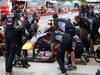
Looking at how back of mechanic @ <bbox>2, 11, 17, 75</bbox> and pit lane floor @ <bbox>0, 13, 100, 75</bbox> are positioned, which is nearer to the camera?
back of mechanic @ <bbox>2, 11, 17, 75</bbox>

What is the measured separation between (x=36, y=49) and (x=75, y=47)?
1.95 meters

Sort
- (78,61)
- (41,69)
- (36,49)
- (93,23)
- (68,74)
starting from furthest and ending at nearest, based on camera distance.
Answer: (93,23), (36,49), (78,61), (41,69), (68,74)

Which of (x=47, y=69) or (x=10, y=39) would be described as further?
(x=47, y=69)

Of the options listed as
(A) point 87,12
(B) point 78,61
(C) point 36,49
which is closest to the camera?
(B) point 78,61

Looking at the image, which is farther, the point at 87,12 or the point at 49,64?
the point at 87,12

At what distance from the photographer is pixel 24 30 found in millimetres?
12023

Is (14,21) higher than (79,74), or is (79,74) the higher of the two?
(14,21)

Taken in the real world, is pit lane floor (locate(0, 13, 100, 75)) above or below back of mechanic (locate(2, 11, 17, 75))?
below

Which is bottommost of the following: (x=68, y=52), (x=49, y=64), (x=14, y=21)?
(x=49, y=64)

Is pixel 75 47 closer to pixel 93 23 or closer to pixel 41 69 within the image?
pixel 41 69

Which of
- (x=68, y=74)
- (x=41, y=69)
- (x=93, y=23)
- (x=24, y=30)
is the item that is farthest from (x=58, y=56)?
(x=93, y=23)

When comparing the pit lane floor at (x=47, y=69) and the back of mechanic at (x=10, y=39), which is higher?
the back of mechanic at (x=10, y=39)

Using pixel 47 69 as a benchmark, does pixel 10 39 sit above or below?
above

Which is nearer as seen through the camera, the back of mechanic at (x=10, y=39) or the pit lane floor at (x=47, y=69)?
the back of mechanic at (x=10, y=39)
